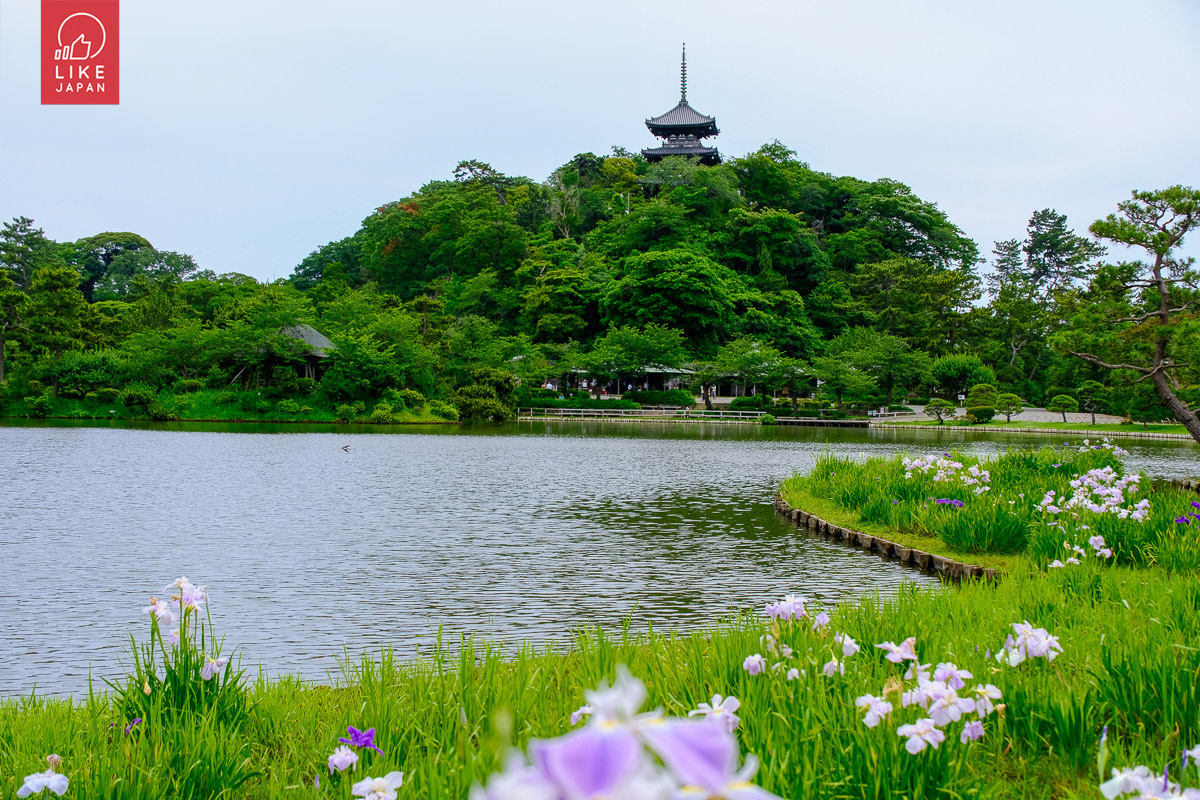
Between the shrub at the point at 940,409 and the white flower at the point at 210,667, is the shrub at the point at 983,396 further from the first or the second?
the white flower at the point at 210,667

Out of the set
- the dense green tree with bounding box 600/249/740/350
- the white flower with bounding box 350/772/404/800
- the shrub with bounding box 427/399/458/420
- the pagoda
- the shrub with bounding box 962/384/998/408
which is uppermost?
the pagoda

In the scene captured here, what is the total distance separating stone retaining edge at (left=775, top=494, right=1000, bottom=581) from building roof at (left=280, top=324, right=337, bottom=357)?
31.1m

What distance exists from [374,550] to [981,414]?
123 feet

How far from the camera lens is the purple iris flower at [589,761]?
19.2 inches

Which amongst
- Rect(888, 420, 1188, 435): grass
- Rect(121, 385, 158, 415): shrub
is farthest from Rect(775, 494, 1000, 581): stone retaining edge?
Rect(121, 385, 158, 415): shrub

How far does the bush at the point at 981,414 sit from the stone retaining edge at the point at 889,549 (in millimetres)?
31818

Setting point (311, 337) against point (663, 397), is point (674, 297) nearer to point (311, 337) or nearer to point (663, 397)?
point (663, 397)

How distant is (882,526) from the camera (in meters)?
10.1

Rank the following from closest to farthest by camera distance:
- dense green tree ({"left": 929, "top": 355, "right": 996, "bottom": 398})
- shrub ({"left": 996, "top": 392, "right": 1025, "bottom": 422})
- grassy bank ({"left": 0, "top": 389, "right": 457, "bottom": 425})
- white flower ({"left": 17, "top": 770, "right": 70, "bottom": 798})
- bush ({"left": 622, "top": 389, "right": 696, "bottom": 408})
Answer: white flower ({"left": 17, "top": 770, "right": 70, "bottom": 798}), grassy bank ({"left": 0, "top": 389, "right": 457, "bottom": 425}), shrub ({"left": 996, "top": 392, "right": 1025, "bottom": 422}), dense green tree ({"left": 929, "top": 355, "right": 996, "bottom": 398}), bush ({"left": 622, "top": 389, "right": 696, "bottom": 408})

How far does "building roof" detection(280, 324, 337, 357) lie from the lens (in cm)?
3803

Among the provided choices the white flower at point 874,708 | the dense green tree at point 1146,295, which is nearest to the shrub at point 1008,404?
the dense green tree at point 1146,295

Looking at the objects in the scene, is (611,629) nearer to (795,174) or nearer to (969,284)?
(969,284)

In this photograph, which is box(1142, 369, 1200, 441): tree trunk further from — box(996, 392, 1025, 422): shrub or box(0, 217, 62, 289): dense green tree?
box(0, 217, 62, 289): dense green tree

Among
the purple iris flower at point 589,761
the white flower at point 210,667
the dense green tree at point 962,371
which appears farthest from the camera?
the dense green tree at point 962,371
